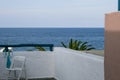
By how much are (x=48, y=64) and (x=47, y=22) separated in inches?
568

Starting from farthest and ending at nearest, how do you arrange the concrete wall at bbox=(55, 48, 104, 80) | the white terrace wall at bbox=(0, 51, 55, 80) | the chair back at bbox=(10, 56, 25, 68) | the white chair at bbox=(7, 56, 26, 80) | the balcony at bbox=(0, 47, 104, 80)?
the white terrace wall at bbox=(0, 51, 55, 80) → the chair back at bbox=(10, 56, 25, 68) → the white chair at bbox=(7, 56, 26, 80) → the balcony at bbox=(0, 47, 104, 80) → the concrete wall at bbox=(55, 48, 104, 80)

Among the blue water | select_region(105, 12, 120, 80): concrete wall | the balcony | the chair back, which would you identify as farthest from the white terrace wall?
the blue water

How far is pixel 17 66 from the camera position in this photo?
374 inches

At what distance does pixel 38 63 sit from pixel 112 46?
5.91 meters

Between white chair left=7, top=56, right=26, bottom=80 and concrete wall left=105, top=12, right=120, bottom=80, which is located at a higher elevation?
concrete wall left=105, top=12, right=120, bottom=80

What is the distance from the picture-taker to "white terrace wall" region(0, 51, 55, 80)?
9.54 meters

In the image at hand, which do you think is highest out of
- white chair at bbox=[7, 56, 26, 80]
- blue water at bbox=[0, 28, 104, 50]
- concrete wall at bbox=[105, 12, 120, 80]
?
concrete wall at bbox=[105, 12, 120, 80]

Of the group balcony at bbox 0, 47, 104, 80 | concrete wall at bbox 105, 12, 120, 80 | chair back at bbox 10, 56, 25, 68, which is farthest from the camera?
chair back at bbox 10, 56, 25, 68

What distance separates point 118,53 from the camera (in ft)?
12.2

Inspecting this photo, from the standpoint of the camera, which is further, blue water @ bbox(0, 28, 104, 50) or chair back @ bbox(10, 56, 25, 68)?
blue water @ bbox(0, 28, 104, 50)

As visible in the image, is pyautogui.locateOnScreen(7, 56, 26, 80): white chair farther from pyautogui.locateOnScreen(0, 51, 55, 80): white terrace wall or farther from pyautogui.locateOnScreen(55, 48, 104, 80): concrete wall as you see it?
pyautogui.locateOnScreen(55, 48, 104, 80): concrete wall

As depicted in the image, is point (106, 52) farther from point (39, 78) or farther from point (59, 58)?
point (39, 78)

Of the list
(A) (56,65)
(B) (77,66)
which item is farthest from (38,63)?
(B) (77,66)

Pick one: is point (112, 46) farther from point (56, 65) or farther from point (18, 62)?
point (18, 62)
